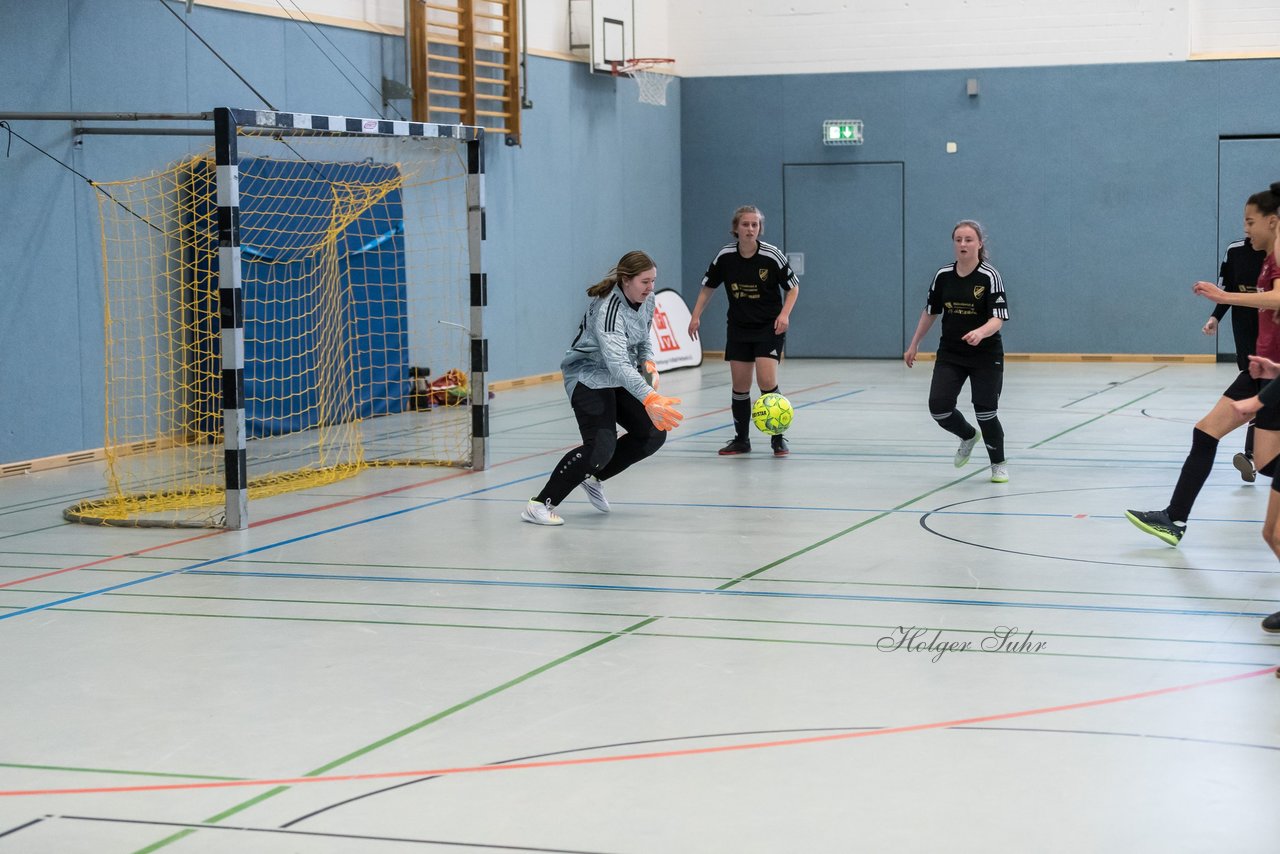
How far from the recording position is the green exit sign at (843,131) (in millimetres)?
21281

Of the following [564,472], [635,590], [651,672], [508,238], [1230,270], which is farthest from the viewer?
[508,238]

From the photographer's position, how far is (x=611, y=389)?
28.3 ft

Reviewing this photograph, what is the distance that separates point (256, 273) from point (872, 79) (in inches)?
433

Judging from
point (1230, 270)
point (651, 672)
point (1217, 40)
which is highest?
point (1217, 40)

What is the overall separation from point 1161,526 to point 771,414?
386 centimetres

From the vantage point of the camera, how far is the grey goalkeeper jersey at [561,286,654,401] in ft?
26.9

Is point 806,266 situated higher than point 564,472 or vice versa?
point 806,266

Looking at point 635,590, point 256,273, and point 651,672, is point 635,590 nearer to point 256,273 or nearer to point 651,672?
point 651,672

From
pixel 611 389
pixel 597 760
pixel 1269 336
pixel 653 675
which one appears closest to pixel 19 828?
pixel 597 760

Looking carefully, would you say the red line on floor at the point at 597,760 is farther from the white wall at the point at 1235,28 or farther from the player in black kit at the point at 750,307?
the white wall at the point at 1235,28

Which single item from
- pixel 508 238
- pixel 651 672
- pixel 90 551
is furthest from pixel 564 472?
pixel 508 238

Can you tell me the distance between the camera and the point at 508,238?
1753 cm

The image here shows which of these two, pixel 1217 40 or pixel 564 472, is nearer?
pixel 564 472

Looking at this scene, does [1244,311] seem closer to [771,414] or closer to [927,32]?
[771,414]
